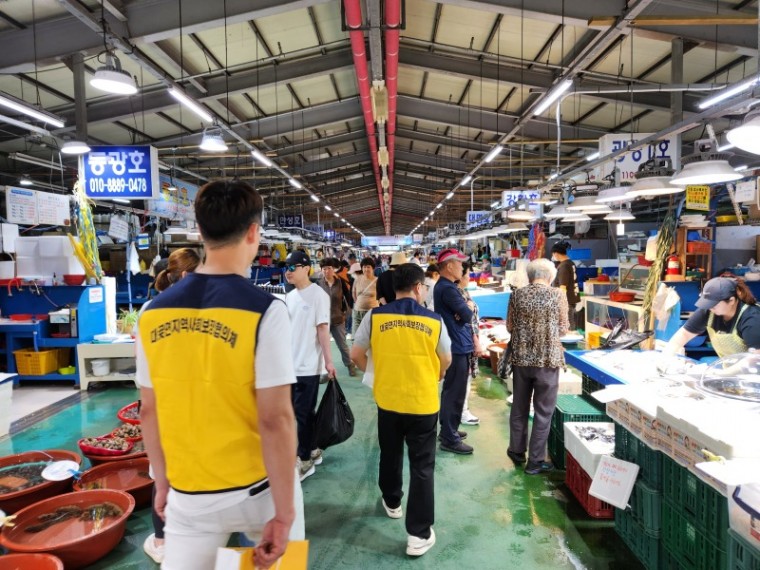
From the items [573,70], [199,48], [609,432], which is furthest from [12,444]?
[573,70]

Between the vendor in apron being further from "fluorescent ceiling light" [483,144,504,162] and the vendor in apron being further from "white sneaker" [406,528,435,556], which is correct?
"fluorescent ceiling light" [483,144,504,162]

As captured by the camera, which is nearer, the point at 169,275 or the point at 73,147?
the point at 169,275

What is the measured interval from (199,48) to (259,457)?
7964 mm

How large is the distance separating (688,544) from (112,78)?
5.74m

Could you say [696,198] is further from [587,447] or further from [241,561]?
[241,561]

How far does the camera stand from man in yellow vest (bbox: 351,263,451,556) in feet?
9.29

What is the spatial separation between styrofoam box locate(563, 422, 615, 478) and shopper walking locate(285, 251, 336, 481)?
1833 millimetres

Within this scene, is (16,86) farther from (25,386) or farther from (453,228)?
(453,228)

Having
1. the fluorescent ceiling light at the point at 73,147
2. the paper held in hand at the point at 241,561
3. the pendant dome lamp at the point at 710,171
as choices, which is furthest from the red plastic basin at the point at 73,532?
the fluorescent ceiling light at the point at 73,147

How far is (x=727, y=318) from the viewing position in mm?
3922

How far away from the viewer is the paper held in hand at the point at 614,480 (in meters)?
2.73

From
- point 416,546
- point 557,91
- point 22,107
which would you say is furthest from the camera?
point 557,91

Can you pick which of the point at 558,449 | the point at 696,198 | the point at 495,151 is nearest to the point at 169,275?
the point at 558,449

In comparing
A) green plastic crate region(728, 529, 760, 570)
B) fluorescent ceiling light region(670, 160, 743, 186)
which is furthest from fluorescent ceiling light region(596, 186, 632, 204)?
green plastic crate region(728, 529, 760, 570)
